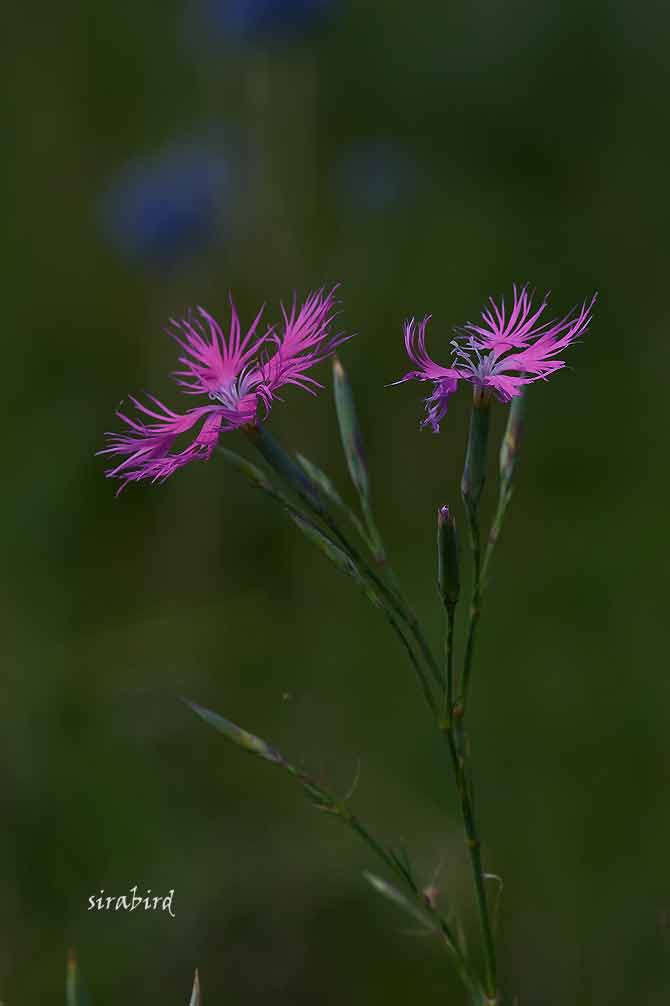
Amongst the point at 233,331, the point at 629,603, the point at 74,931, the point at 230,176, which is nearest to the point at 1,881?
the point at 74,931

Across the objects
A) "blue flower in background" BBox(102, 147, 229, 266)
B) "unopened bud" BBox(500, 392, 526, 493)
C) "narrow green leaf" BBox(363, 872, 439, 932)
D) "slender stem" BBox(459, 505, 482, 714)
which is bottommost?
"narrow green leaf" BBox(363, 872, 439, 932)

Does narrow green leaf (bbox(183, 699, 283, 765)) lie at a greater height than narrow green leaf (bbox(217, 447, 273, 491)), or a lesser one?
lesser

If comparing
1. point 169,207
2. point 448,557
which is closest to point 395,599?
point 448,557

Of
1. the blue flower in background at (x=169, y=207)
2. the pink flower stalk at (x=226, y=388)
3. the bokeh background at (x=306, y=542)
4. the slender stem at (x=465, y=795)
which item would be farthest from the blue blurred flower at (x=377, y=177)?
the slender stem at (x=465, y=795)

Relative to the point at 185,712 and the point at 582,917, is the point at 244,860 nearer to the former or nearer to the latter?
the point at 185,712

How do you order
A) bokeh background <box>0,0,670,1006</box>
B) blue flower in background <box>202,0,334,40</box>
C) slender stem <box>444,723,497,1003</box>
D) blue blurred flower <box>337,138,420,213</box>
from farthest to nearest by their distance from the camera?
1. blue blurred flower <box>337,138,420,213</box>
2. blue flower in background <box>202,0,334,40</box>
3. bokeh background <box>0,0,670,1006</box>
4. slender stem <box>444,723,497,1003</box>

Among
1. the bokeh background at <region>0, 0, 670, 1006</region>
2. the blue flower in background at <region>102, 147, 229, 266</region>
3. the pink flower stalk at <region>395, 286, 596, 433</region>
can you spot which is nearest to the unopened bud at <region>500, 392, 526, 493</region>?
the pink flower stalk at <region>395, 286, 596, 433</region>

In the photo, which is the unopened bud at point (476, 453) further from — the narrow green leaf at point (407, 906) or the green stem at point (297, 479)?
the narrow green leaf at point (407, 906)

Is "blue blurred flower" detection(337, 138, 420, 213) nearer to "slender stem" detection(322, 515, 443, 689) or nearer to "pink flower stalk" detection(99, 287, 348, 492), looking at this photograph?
"pink flower stalk" detection(99, 287, 348, 492)
